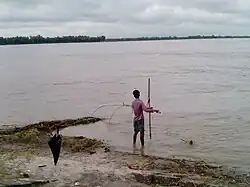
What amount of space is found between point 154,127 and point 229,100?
1042cm

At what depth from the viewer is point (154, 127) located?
2088cm

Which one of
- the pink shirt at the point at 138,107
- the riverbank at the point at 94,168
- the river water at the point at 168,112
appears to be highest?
the pink shirt at the point at 138,107

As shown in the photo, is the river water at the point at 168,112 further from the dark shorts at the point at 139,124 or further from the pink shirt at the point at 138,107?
the pink shirt at the point at 138,107

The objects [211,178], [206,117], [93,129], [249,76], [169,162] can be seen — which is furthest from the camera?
[249,76]

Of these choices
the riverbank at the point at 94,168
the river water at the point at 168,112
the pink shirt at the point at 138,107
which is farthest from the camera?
the river water at the point at 168,112

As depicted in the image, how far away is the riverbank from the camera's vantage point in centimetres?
1066

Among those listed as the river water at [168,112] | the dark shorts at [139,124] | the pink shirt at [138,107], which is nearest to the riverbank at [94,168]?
the dark shorts at [139,124]

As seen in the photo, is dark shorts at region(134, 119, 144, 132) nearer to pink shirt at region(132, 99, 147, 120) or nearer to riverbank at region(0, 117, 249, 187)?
pink shirt at region(132, 99, 147, 120)

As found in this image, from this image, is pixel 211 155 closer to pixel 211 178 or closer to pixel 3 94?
pixel 211 178

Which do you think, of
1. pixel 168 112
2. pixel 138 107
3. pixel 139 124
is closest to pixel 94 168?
pixel 138 107

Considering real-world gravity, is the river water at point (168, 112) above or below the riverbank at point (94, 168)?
below

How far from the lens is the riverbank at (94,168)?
10.7 metres

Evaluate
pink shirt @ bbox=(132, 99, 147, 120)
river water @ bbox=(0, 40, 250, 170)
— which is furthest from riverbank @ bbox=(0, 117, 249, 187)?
river water @ bbox=(0, 40, 250, 170)

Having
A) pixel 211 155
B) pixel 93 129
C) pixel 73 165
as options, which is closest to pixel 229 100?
pixel 93 129
